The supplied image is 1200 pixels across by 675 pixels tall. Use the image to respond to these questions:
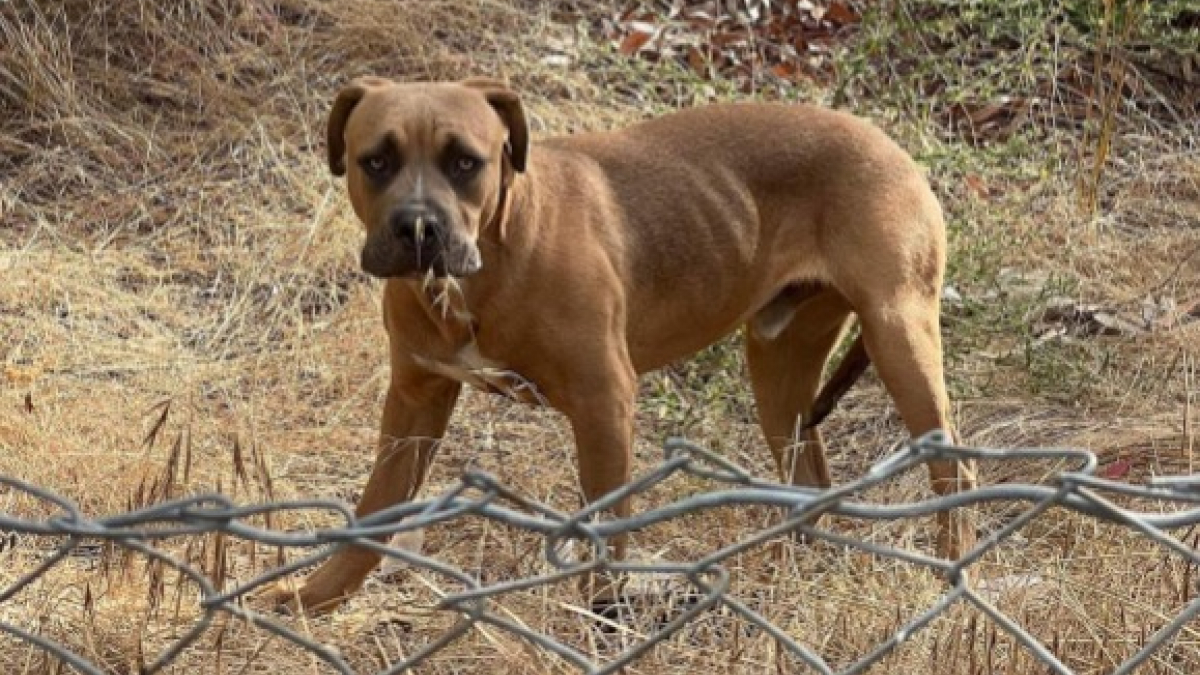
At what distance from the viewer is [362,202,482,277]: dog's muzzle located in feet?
15.8

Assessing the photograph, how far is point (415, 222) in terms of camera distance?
4.82 m

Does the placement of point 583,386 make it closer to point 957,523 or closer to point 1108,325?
point 957,523

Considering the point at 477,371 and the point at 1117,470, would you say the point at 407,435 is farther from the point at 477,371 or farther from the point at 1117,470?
the point at 1117,470

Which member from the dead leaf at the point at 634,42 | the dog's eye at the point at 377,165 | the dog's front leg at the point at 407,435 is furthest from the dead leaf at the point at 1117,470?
the dead leaf at the point at 634,42

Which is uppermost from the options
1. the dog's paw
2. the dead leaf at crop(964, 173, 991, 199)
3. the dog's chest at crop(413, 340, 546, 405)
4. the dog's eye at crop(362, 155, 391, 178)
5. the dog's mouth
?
the dog's eye at crop(362, 155, 391, 178)

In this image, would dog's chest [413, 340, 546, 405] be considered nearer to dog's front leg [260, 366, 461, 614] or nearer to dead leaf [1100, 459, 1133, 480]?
dog's front leg [260, 366, 461, 614]

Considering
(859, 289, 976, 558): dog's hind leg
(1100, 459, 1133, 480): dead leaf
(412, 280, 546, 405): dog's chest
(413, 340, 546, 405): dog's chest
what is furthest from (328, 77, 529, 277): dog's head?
(1100, 459, 1133, 480): dead leaf

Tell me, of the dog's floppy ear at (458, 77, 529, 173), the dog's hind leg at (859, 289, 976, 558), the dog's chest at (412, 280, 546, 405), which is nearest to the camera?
the dog's chest at (412, 280, 546, 405)

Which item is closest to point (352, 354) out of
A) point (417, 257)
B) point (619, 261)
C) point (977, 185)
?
point (619, 261)

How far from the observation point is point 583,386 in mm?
5242

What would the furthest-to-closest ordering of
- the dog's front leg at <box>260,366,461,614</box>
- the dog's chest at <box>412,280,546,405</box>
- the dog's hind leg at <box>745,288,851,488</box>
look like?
the dog's hind leg at <box>745,288,851,488</box>
the dog's front leg at <box>260,366,461,614</box>
the dog's chest at <box>412,280,546,405</box>

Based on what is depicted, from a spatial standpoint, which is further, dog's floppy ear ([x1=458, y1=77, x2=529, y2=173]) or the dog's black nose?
dog's floppy ear ([x1=458, y1=77, x2=529, y2=173])

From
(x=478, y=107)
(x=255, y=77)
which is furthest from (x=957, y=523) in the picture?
(x=255, y=77)

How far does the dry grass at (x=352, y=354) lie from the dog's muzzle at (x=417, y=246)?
60 cm
